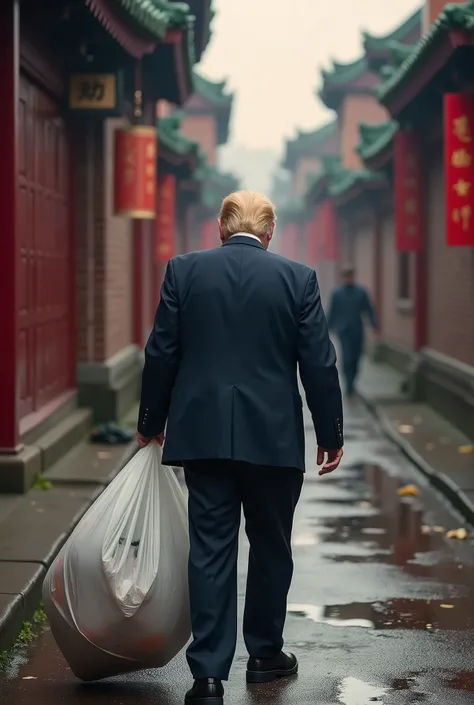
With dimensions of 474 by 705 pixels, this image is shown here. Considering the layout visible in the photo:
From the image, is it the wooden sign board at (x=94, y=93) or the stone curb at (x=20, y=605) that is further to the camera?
the wooden sign board at (x=94, y=93)

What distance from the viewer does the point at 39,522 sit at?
23.7ft

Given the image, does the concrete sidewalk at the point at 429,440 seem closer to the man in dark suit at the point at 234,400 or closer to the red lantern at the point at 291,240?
the man in dark suit at the point at 234,400

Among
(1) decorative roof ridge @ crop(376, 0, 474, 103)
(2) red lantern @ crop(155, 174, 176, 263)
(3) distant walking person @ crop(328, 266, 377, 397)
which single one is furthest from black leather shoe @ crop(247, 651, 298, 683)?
(2) red lantern @ crop(155, 174, 176, 263)

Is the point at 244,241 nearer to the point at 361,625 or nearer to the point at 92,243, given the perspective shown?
the point at 361,625

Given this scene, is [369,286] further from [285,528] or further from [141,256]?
[285,528]

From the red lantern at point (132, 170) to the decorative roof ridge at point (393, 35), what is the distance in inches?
657

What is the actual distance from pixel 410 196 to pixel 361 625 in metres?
11.0

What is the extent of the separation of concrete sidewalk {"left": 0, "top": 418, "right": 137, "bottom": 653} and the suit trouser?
0.97 metres

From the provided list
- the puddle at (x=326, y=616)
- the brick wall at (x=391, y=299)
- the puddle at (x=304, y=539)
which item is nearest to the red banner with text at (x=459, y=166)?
the puddle at (x=304, y=539)

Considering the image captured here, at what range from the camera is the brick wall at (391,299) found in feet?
69.5

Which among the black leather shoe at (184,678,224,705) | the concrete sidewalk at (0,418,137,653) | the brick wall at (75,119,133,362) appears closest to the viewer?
the black leather shoe at (184,678,224,705)

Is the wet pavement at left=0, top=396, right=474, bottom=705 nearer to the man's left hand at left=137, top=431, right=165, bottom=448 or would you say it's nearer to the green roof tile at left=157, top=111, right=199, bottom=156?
the man's left hand at left=137, top=431, right=165, bottom=448

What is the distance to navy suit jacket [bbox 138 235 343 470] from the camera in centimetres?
455

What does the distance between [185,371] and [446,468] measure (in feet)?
18.6
